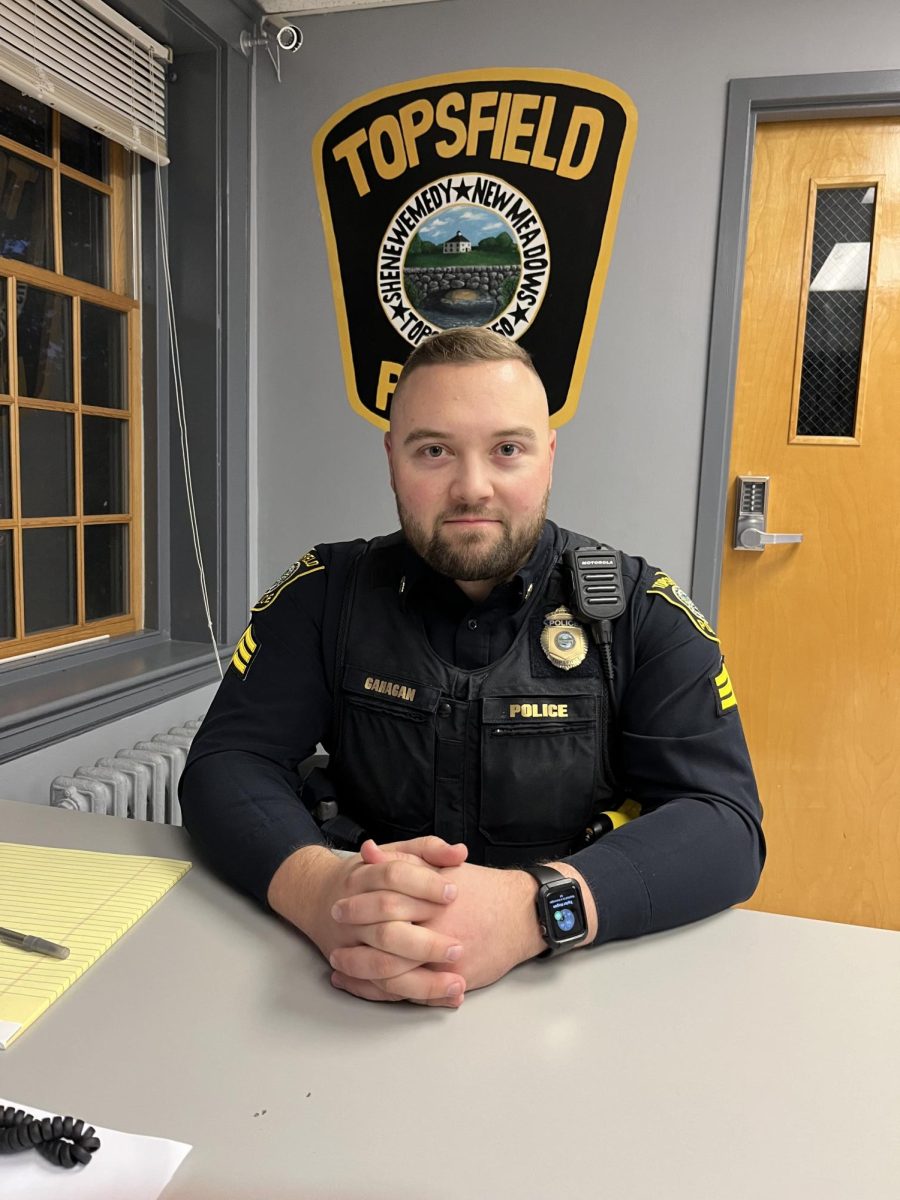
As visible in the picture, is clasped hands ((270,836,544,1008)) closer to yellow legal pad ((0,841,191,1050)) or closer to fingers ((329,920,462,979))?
fingers ((329,920,462,979))

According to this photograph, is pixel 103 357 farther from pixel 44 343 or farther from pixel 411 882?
pixel 411 882

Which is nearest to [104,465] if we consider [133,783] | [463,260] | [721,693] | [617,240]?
[133,783]

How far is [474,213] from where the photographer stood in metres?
2.35

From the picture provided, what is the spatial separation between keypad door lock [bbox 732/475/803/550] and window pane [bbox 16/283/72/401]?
1.78 meters

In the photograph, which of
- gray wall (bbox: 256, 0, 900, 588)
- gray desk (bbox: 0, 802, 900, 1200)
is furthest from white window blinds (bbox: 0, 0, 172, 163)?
gray desk (bbox: 0, 802, 900, 1200)

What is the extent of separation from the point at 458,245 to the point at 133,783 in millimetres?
1634

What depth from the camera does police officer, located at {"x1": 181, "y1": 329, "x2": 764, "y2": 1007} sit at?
107cm

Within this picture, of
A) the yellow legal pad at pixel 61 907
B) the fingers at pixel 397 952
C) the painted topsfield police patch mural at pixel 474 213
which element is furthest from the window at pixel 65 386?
the fingers at pixel 397 952

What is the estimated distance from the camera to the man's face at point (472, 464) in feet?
3.63

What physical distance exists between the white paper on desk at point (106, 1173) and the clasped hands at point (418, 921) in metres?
0.21

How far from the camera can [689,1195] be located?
1.75 ft

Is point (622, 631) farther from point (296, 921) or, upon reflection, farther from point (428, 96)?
point (428, 96)

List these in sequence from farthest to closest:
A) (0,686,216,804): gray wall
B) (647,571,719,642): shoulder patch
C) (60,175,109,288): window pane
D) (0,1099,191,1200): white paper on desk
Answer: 1. (60,175,109,288): window pane
2. (0,686,216,804): gray wall
3. (647,571,719,642): shoulder patch
4. (0,1099,191,1200): white paper on desk

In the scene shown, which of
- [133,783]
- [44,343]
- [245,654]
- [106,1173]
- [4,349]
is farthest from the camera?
[44,343]
